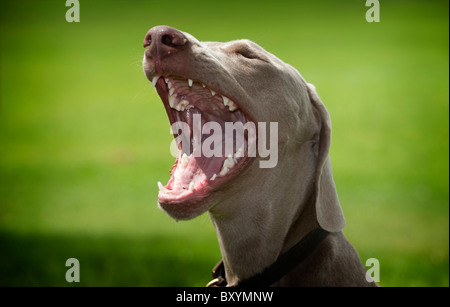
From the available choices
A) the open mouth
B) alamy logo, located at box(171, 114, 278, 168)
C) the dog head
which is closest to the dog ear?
the dog head

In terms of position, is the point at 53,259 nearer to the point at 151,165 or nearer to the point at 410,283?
the point at 410,283

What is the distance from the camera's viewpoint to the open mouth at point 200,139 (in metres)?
2.31

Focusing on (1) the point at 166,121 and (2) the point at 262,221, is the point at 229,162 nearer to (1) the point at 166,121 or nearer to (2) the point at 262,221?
(2) the point at 262,221

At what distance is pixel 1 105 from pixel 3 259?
459 inches

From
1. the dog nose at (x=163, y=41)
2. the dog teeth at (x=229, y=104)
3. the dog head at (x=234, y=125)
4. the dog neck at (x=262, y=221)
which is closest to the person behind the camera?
the dog nose at (x=163, y=41)

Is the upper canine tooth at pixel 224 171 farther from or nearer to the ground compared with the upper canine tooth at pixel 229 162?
nearer to the ground

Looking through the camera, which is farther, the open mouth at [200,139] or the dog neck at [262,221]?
the dog neck at [262,221]

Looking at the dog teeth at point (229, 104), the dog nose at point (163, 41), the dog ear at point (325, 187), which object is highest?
the dog nose at point (163, 41)

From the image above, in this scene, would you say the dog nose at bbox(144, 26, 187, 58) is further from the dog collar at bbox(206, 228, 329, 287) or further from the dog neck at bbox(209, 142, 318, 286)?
the dog collar at bbox(206, 228, 329, 287)

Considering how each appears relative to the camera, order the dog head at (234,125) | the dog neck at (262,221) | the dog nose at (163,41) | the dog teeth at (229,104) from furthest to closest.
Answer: the dog neck at (262,221)
the dog teeth at (229,104)
the dog head at (234,125)
the dog nose at (163,41)

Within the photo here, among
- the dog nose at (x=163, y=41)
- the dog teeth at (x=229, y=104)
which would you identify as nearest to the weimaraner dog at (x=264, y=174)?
the dog teeth at (x=229, y=104)

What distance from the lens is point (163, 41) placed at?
84.6 inches

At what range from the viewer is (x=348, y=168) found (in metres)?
9.15

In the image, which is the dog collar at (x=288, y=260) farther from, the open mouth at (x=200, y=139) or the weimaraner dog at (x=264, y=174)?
the open mouth at (x=200, y=139)
